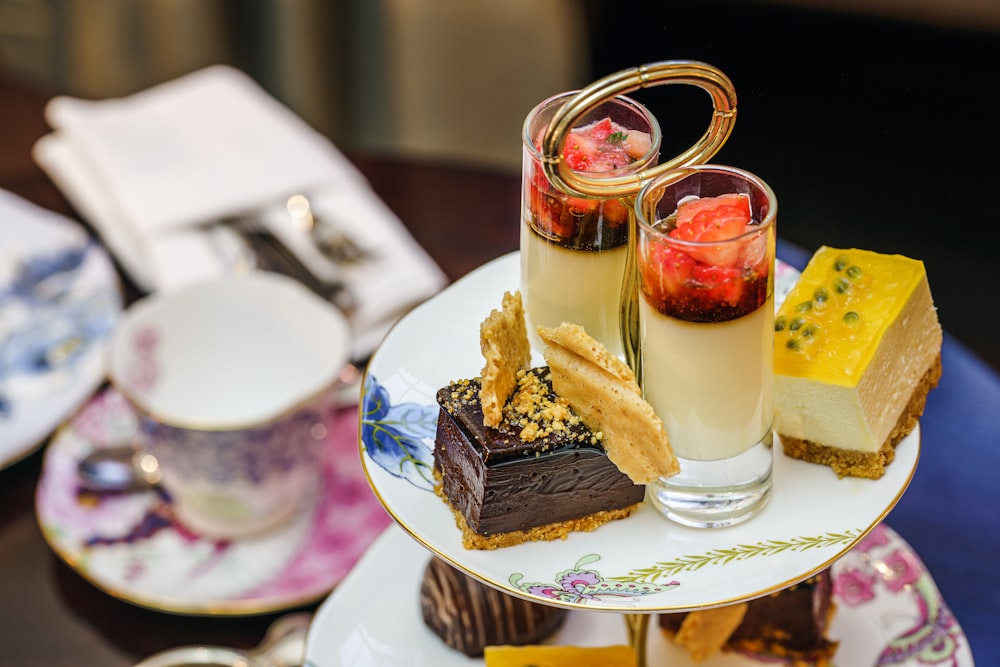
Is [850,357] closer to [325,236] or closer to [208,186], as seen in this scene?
[325,236]

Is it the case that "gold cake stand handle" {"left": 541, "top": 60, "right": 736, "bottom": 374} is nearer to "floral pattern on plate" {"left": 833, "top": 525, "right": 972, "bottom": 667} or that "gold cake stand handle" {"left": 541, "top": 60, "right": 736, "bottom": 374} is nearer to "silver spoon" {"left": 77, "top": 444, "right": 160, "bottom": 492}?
"floral pattern on plate" {"left": 833, "top": 525, "right": 972, "bottom": 667}

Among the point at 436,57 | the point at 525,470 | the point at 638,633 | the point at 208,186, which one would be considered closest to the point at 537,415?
the point at 525,470

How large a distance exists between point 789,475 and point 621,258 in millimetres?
164

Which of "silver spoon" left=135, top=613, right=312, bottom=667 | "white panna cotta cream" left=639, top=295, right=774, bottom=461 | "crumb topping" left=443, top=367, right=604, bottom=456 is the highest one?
"white panna cotta cream" left=639, top=295, right=774, bottom=461

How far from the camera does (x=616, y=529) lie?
2.06ft

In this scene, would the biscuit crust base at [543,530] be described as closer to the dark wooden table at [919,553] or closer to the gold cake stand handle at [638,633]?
the gold cake stand handle at [638,633]

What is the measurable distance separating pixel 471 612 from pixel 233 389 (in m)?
0.53

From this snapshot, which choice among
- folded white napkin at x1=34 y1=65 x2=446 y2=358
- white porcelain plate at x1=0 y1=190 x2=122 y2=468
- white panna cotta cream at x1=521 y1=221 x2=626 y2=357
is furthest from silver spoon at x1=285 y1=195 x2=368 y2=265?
white panna cotta cream at x1=521 y1=221 x2=626 y2=357

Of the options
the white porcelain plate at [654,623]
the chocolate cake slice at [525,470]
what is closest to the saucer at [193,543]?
the white porcelain plate at [654,623]

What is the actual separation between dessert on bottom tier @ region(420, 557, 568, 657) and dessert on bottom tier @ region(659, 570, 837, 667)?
99 mm

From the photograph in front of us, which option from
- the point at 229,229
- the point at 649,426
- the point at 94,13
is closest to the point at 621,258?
the point at 649,426

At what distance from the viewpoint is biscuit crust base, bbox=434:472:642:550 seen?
612mm

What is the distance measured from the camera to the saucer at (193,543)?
3.31 feet

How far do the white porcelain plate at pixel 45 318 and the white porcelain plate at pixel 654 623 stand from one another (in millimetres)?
485
